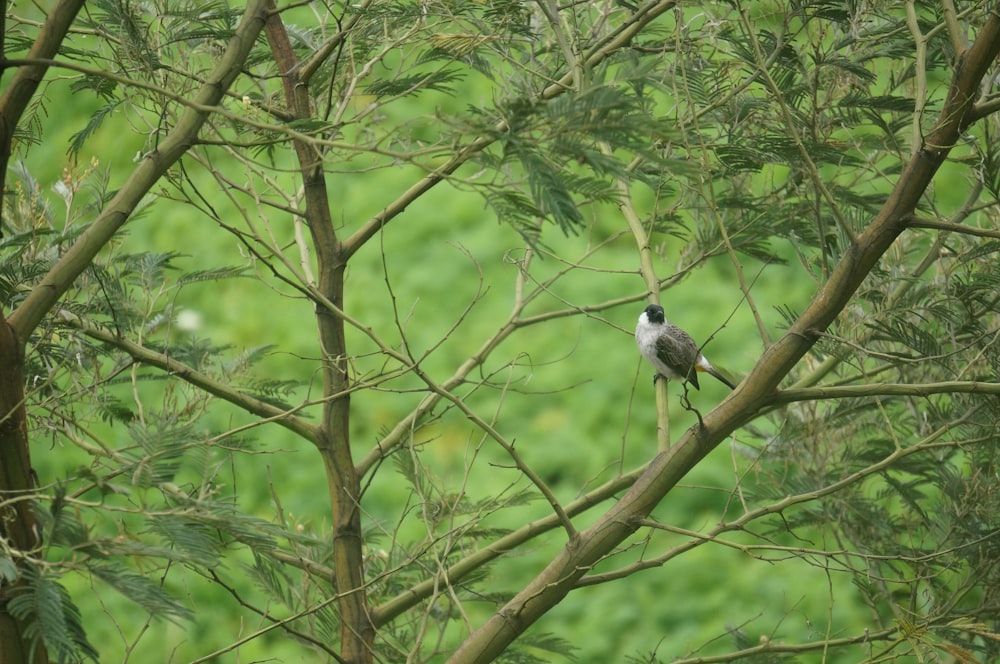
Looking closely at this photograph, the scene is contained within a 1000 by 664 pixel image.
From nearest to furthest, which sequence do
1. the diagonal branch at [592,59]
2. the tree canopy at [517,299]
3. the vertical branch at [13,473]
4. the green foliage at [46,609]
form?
1. the green foliage at [46,609]
2. the tree canopy at [517,299]
3. the vertical branch at [13,473]
4. the diagonal branch at [592,59]

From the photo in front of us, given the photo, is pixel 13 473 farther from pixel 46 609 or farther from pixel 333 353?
pixel 333 353

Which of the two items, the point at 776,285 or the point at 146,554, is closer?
the point at 146,554

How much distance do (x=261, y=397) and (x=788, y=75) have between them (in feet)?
5.51

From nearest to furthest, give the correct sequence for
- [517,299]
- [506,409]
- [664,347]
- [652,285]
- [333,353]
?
1. [333,353]
2. [652,285]
3. [517,299]
4. [664,347]
5. [506,409]

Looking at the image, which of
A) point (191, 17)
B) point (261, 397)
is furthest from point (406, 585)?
point (191, 17)

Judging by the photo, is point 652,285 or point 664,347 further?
point 664,347

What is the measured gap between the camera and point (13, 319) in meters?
1.99

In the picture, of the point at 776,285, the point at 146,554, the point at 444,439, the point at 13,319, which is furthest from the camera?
the point at 776,285

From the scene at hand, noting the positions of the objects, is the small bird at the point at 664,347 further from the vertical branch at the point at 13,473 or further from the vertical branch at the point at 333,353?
the vertical branch at the point at 13,473

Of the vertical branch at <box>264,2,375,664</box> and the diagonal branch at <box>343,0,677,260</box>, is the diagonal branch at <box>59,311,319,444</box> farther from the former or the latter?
the diagonal branch at <box>343,0,677,260</box>

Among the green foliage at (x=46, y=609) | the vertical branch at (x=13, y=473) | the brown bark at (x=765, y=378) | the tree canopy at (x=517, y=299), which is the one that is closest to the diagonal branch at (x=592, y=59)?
the tree canopy at (x=517, y=299)

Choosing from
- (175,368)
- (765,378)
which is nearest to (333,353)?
(175,368)

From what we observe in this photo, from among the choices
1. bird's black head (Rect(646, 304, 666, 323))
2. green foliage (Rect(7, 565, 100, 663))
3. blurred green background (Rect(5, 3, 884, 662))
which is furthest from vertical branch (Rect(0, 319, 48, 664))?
bird's black head (Rect(646, 304, 666, 323))

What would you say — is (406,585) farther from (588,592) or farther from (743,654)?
(588,592)
